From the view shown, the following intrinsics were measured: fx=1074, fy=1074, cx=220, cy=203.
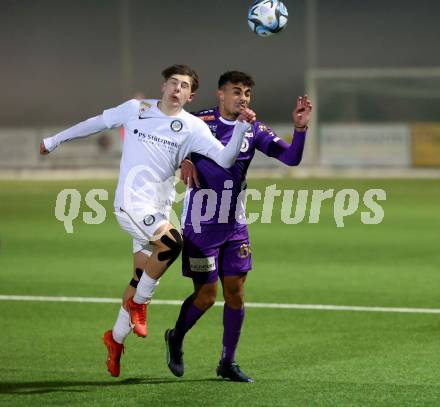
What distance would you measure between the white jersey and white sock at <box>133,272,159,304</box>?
1.49 feet

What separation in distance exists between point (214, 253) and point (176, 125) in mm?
930

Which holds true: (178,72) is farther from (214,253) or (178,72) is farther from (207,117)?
(214,253)

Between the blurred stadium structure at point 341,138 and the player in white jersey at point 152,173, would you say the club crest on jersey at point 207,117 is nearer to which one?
the player in white jersey at point 152,173

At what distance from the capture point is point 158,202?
752 cm

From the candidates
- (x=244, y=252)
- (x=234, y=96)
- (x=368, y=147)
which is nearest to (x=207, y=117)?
(x=234, y=96)

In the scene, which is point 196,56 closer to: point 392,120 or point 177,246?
point 392,120

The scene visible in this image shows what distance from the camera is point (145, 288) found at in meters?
7.38

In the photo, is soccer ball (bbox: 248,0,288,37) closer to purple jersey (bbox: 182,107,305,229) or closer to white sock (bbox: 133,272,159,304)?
purple jersey (bbox: 182,107,305,229)

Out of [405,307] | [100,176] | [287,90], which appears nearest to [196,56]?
[287,90]

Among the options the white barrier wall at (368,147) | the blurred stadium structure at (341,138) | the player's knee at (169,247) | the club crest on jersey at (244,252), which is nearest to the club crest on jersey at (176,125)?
the player's knee at (169,247)

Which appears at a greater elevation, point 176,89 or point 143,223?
point 176,89

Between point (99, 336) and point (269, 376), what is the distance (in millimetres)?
1991

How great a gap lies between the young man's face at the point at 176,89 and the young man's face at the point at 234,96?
10.1 inches

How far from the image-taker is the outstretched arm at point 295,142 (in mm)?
7098
